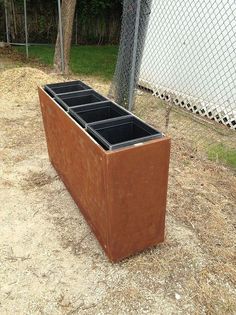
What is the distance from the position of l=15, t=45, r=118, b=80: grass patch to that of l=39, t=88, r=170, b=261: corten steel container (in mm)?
6217

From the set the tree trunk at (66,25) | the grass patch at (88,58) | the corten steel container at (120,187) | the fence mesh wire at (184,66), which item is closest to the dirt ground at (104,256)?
the corten steel container at (120,187)

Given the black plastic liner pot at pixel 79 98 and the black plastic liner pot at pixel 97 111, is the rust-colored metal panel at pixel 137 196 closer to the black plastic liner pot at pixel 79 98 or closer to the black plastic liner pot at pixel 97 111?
the black plastic liner pot at pixel 97 111

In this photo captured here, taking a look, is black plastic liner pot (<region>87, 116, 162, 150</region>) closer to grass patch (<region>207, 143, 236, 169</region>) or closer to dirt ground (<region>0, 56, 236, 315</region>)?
dirt ground (<region>0, 56, 236, 315</region>)

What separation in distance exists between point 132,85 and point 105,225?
3.46 meters

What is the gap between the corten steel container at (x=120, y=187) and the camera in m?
2.56

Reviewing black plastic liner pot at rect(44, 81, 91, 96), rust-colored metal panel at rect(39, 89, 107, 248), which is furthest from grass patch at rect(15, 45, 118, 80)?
rust-colored metal panel at rect(39, 89, 107, 248)

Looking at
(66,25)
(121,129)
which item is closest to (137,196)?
(121,129)

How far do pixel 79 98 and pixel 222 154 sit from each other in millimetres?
2472

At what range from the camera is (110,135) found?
3084 mm

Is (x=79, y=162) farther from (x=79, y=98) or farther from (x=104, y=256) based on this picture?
(x=79, y=98)

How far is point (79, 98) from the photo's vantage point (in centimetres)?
390

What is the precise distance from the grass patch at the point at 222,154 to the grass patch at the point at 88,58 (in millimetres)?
4514

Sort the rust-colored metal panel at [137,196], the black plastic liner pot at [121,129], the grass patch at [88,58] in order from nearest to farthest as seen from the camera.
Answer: the rust-colored metal panel at [137,196] → the black plastic liner pot at [121,129] → the grass patch at [88,58]

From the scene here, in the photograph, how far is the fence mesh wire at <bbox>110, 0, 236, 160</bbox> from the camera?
5.74m
